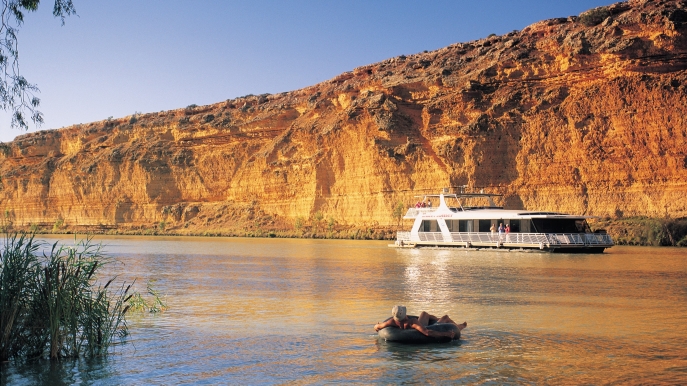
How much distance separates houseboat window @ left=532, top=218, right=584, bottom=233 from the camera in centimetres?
3794

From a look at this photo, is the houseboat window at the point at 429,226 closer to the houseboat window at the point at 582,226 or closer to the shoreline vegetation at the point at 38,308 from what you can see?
the houseboat window at the point at 582,226

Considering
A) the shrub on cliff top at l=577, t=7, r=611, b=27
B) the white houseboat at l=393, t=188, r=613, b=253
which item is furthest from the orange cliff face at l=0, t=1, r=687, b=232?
the white houseboat at l=393, t=188, r=613, b=253

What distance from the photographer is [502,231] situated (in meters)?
39.0

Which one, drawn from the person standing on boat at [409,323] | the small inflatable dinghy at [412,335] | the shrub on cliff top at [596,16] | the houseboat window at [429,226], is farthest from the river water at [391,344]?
the shrub on cliff top at [596,16]

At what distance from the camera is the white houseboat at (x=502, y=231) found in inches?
1433

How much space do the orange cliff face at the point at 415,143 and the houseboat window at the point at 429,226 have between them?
1357 cm

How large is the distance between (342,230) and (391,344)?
169ft

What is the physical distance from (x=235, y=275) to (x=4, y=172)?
263 ft

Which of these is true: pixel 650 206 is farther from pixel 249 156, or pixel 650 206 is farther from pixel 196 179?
pixel 196 179

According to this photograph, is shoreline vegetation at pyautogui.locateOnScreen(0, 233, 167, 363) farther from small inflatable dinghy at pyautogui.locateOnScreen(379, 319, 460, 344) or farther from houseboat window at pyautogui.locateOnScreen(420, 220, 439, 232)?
houseboat window at pyautogui.locateOnScreen(420, 220, 439, 232)

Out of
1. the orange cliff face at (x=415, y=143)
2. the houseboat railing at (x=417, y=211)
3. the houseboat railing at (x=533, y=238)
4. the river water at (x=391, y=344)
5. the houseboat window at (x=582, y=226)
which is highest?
the orange cliff face at (x=415, y=143)

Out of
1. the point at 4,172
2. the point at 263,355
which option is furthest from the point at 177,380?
the point at 4,172

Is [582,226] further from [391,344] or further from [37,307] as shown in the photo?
[37,307]

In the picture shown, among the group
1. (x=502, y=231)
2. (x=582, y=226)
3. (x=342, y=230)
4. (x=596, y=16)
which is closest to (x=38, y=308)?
(x=502, y=231)
